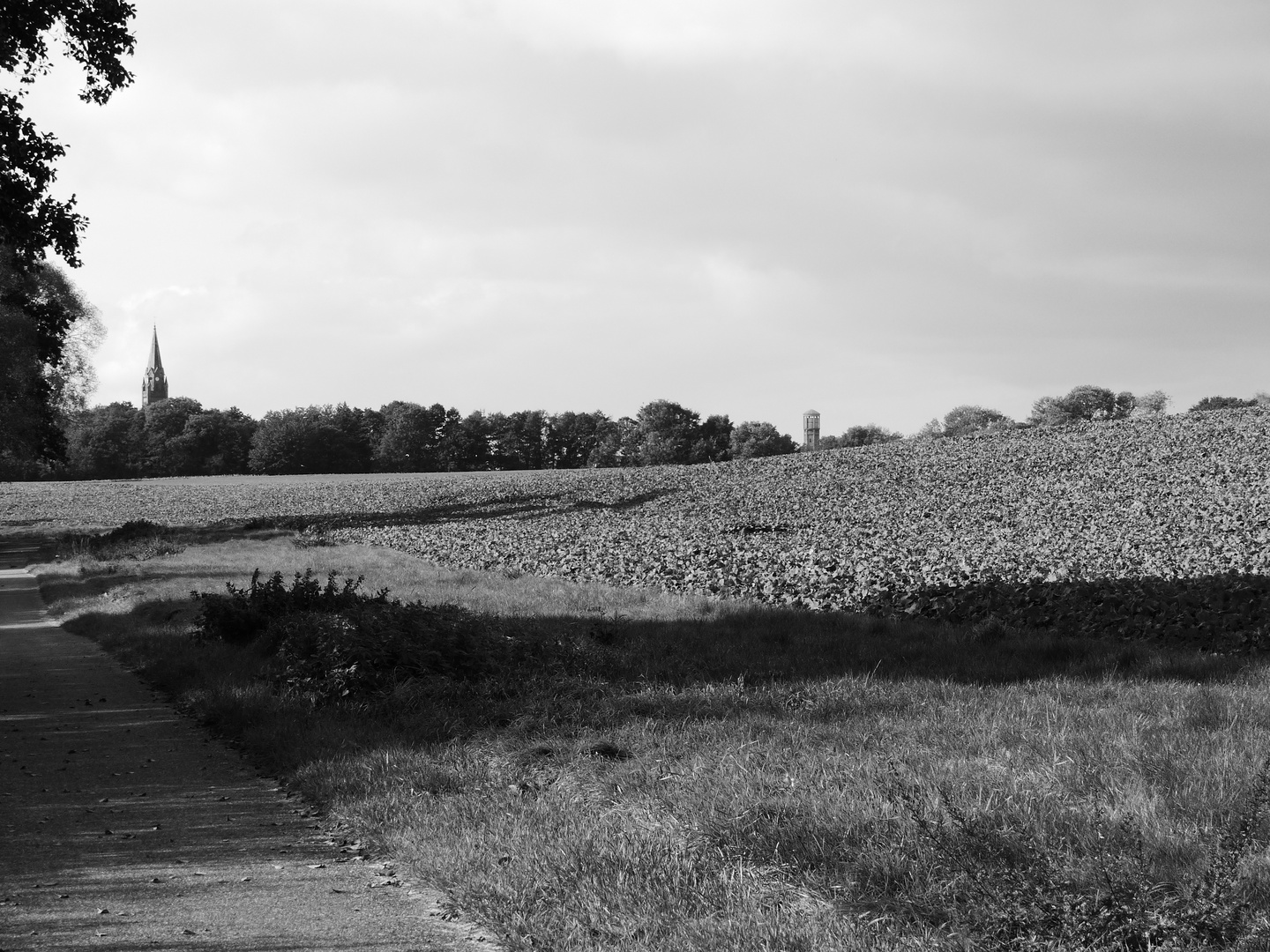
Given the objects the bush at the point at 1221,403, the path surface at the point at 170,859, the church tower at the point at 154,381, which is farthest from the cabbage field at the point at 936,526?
the church tower at the point at 154,381

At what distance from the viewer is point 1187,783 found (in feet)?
20.7

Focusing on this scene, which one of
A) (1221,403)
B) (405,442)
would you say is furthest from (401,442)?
(1221,403)

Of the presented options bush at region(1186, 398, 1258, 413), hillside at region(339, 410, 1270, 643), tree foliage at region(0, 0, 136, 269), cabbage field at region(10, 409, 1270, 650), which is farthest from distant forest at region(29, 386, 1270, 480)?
tree foliage at region(0, 0, 136, 269)

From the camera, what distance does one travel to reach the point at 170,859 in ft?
20.7

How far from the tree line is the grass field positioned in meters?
95.6

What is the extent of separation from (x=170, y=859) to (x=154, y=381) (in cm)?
19824

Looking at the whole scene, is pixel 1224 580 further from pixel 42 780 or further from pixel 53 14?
pixel 53 14

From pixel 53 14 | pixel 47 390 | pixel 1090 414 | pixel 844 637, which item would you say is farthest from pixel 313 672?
pixel 1090 414

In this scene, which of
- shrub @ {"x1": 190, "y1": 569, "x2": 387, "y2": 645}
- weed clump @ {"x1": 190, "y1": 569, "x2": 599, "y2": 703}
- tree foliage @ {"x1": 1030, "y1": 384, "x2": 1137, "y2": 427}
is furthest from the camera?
tree foliage @ {"x1": 1030, "y1": 384, "x2": 1137, "y2": 427}

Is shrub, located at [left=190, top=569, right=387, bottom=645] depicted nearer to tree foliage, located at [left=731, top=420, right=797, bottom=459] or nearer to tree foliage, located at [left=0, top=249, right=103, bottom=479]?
tree foliage, located at [left=0, top=249, right=103, bottom=479]

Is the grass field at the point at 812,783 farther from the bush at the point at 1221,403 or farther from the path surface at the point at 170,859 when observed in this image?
the bush at the point at 1221,403

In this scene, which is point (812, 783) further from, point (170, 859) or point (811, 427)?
point (811, 427)

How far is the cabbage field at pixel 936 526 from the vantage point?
46.0 feet

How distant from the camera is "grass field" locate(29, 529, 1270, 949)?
15.8 feet
